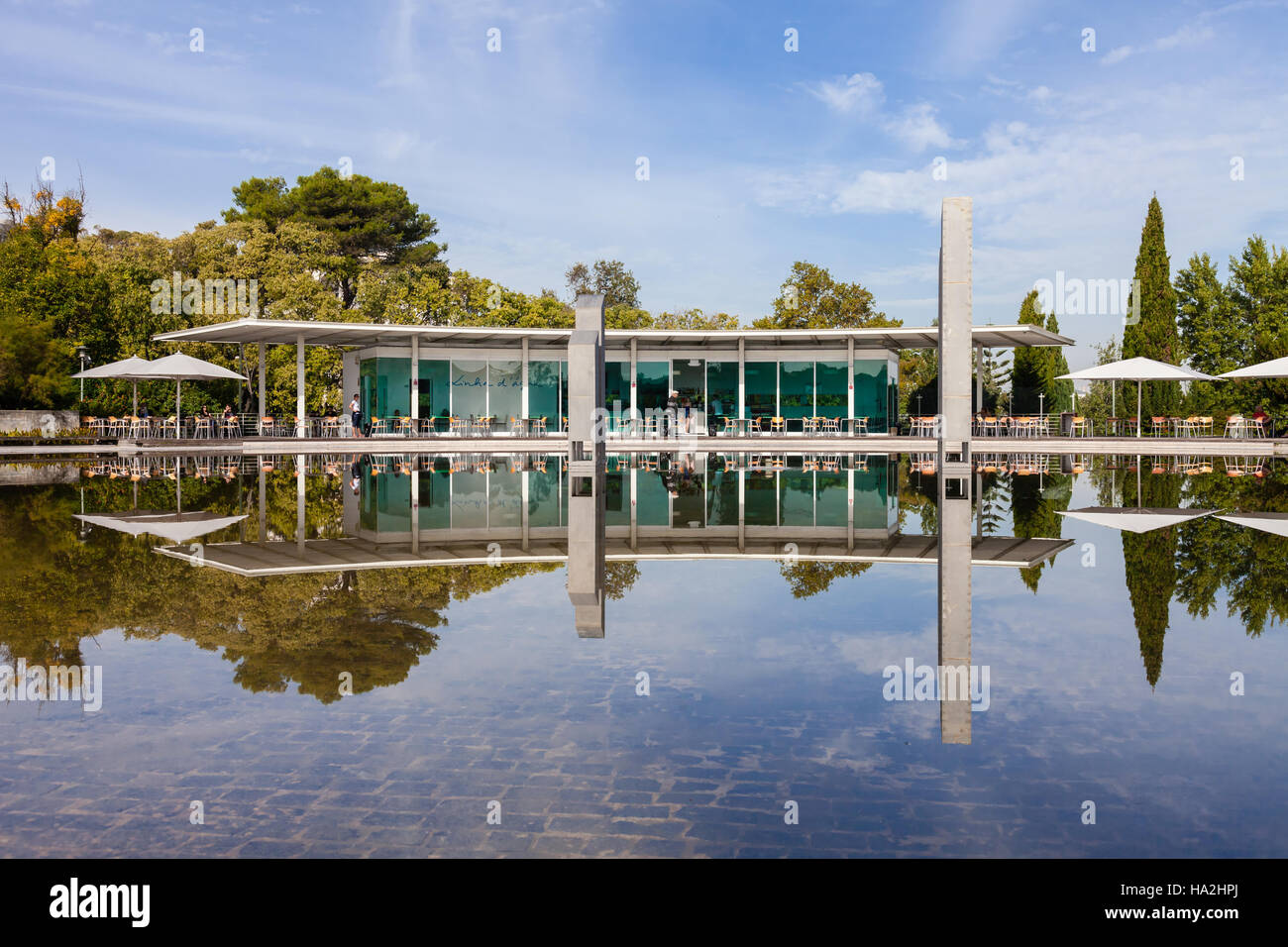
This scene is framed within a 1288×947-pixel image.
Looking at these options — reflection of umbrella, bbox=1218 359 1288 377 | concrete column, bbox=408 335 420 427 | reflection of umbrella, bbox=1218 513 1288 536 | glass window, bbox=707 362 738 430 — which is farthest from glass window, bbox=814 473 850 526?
concrete column, bbox=408 335 420 427

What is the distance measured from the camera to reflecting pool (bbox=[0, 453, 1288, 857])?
10.3ft

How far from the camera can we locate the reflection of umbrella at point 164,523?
422 inches

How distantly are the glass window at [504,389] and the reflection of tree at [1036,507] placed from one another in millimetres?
19278

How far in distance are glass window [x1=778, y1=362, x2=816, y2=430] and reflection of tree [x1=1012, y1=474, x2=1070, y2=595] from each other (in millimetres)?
14955

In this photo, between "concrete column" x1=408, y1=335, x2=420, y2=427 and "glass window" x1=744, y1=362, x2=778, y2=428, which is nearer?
"concrete column" x1=408, y1=335, x2=420, y2=427

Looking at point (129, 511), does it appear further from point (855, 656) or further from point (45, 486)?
point (855, 656)

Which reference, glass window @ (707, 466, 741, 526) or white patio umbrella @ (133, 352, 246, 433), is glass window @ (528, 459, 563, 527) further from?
white patio umbrella @ (133, 352, 246, 433)

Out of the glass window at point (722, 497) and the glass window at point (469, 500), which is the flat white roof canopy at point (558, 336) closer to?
the glass window at point (469, 500)

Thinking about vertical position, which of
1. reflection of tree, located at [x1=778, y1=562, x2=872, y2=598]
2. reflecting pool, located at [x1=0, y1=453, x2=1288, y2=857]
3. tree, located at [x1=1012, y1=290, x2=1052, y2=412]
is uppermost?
tree, located at [x1=1012, y1=290, x2=1052, y2=412]

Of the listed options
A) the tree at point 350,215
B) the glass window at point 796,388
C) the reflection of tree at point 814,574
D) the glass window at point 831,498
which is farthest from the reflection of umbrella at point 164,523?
the tree at point 350,215

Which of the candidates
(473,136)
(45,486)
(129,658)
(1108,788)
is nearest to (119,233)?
(473,136)

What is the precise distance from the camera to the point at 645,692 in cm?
464
